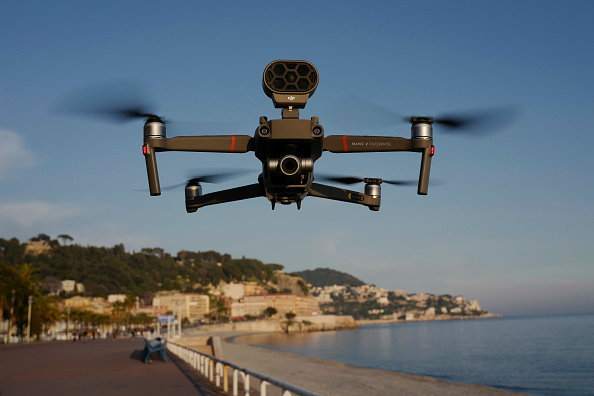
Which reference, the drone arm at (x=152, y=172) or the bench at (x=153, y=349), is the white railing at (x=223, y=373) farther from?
the drone arm at (x=152, y=172)

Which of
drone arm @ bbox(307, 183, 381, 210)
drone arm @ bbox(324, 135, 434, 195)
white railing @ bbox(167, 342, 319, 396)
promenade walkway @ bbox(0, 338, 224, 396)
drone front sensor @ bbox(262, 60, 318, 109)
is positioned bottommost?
promenade walkway @ bbox(0, 338, 224, 396)

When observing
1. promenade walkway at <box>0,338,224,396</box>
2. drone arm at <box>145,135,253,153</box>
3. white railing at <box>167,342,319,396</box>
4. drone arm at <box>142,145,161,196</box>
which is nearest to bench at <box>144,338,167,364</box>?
promenade walkway at <box>0,338,224,396</box>

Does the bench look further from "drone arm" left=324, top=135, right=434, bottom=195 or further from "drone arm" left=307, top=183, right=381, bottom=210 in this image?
"drone arm" left=324, top=135, right=434, bottom=195

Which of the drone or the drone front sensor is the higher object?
the drone front sensor

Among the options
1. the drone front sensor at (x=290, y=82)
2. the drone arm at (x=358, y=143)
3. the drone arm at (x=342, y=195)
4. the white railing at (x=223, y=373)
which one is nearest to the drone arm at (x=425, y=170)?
the drone arm at (x=358, y=143)

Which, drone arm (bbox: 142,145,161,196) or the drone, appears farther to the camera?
drone arm (bbox: 142,145,161,196)

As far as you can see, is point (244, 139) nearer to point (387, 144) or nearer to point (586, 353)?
point (387, 144)

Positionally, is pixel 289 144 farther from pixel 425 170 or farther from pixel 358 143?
pixel 425 170

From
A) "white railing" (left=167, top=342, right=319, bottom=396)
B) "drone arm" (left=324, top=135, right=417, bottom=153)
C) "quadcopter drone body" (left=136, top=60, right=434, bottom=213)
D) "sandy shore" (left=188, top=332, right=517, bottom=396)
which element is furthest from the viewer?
"sandy shore" (left=188, top=332, right=517, bottom=396)
